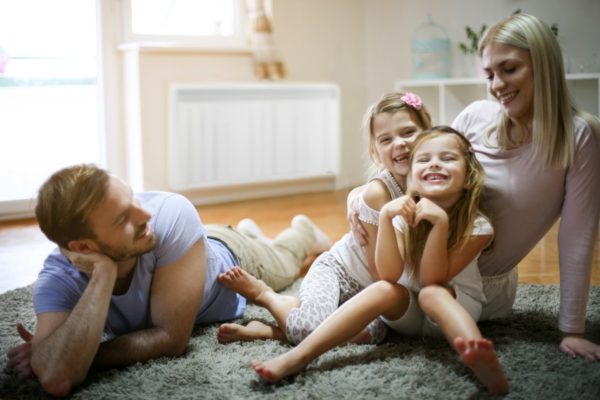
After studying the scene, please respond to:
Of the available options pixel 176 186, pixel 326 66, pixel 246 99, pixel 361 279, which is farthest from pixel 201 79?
pixel 361 279

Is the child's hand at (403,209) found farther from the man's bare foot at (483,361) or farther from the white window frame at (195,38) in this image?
the white window frame at (195,38)

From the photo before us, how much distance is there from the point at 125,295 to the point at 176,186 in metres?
2.64

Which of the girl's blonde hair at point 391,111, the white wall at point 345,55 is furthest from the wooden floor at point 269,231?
the girl's blonde hair at point 391,111

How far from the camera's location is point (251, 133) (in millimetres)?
4574

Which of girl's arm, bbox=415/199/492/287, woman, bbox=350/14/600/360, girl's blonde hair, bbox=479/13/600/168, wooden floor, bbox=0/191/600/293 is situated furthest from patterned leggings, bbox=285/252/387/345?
wooden floor, bbox=0/191/600/293

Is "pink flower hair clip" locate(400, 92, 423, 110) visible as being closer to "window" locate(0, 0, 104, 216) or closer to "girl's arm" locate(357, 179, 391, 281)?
"girl's arm" locate(357, 179, 391, 281)

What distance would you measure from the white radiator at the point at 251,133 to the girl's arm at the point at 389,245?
278 centimetres

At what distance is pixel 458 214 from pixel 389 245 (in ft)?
0.59

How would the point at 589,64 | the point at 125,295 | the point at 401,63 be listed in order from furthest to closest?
the point at 401,63
the point at 589,64
the point at 125,295

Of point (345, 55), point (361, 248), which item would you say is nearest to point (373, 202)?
point (361, 248)

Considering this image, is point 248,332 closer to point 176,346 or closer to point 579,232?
point 176,346

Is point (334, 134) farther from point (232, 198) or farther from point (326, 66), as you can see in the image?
point (232, 198)

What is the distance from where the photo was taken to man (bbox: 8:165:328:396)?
59.7 inches

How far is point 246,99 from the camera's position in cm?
452
